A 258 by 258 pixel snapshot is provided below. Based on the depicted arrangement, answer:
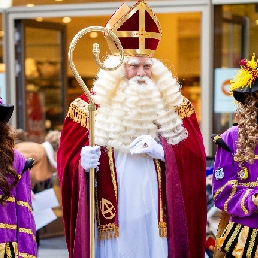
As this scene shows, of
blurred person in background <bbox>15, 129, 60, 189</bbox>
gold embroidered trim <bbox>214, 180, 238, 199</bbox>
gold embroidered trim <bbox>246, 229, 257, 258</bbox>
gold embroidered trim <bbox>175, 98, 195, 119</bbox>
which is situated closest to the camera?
gold embroidered trim <bbox>246, 229, 257, 258</bbox>

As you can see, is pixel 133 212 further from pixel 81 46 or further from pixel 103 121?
pixel 81 46

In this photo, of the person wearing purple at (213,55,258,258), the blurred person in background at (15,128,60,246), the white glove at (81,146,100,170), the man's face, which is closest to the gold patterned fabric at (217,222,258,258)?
the person wearing purple at (213,55,258,258)

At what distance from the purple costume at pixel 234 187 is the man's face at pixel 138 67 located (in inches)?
28.6

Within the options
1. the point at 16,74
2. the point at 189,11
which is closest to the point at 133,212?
the point at 189,11

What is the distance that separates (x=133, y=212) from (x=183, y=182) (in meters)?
0.43

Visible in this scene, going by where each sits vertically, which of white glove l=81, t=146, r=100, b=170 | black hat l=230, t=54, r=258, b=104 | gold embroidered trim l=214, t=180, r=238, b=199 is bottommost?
gold embroidered trim l=214, t=180, r=238, b=199

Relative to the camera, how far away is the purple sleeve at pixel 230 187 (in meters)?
4.31

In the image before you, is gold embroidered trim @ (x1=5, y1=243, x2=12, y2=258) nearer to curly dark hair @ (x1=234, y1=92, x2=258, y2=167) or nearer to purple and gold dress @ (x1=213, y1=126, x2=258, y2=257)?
purple and gold dress @ (x1=213, y1=126, x2=258, y2=257)

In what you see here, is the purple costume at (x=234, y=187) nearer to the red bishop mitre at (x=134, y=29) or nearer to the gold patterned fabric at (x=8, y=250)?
the red bishop mitre at (x=134, y=29)

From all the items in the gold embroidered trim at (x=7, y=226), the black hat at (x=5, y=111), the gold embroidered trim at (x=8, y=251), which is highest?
the black hat at (x=5, y=111)

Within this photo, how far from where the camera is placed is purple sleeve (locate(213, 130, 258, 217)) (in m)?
4.31

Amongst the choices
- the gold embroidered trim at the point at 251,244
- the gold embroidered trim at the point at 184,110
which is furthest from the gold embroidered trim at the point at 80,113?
the gold embroidered trim at the point at 251,244

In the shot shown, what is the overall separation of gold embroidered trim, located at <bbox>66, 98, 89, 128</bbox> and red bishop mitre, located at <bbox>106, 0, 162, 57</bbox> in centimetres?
44

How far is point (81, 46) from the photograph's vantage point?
9.88 metres
